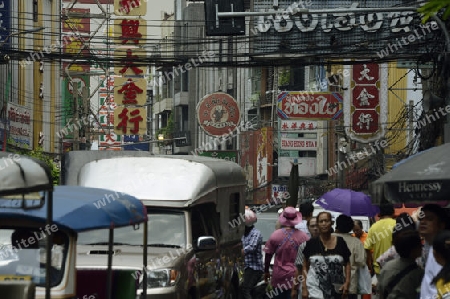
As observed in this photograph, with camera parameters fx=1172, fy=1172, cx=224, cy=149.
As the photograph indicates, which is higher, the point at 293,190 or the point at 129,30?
the point at 129,30

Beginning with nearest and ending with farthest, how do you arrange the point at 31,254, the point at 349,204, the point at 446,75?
the point at 31,254 → the point at 349,204 → the point at 446,75

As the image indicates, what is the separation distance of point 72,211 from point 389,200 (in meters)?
3.06

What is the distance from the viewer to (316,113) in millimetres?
39938

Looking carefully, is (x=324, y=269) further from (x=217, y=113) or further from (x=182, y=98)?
(x=182, y=98)

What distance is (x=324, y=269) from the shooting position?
13.4m

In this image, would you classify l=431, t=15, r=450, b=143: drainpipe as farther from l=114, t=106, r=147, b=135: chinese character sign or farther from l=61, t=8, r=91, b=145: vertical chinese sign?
l=61, t=8, r=91, b=145: vertical chinese sign

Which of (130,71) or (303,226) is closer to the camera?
(303,226)

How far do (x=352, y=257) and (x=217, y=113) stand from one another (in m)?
Result: 34.6

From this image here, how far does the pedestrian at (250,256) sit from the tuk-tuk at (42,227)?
26.9 ft

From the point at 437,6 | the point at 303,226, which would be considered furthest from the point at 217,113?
the point at 437,6

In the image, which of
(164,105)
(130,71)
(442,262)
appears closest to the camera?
(442,262)

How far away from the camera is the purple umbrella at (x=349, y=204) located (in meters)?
19.9

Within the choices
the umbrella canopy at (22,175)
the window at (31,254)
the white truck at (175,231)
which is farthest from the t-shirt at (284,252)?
the umbrella canopy at (22,175)

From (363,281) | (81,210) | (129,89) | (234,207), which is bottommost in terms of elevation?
(363,281)
